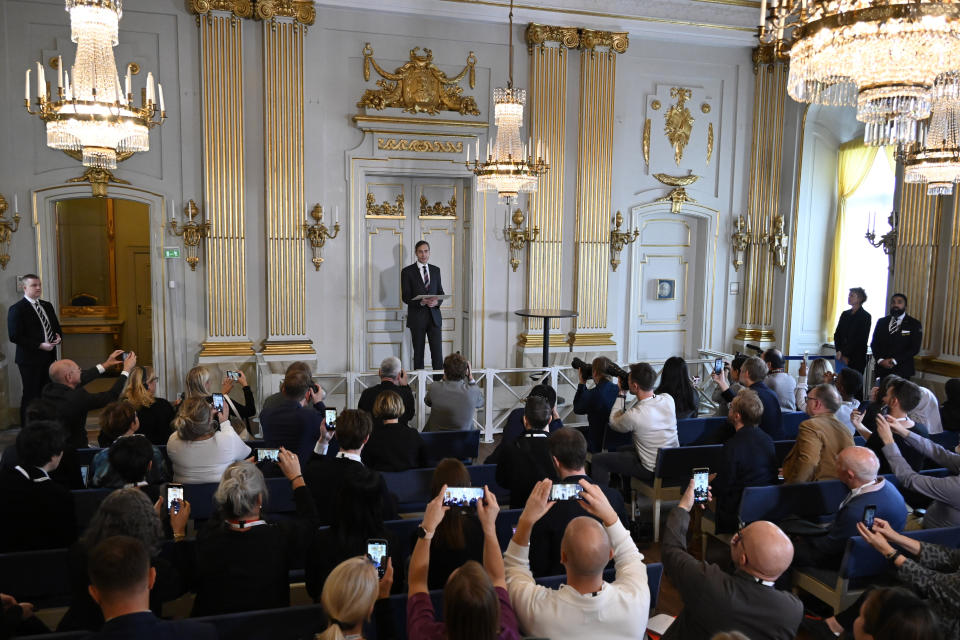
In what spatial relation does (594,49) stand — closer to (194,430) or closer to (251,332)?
(251,332)

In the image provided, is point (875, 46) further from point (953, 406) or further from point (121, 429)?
point (121, 429)

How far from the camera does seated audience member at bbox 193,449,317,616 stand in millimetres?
2781

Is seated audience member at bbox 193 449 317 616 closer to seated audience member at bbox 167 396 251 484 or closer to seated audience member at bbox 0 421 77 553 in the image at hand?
seated audience member at bbox 0 421 77 553

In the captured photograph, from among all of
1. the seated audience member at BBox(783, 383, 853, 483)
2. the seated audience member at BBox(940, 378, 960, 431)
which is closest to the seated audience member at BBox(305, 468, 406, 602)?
the seated audience member at BBox(783, 383, 853, 483)

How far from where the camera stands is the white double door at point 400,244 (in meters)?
9.19

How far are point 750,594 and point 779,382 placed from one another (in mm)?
4327

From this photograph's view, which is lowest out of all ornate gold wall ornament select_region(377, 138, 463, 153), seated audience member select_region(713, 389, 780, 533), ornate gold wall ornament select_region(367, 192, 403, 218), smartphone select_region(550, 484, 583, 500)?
seated audience member select_region(713, 389, 780, 533)

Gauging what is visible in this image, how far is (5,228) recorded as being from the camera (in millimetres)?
7766

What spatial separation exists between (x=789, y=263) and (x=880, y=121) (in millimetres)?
7078

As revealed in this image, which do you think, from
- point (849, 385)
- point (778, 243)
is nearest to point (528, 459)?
point (849, 385)

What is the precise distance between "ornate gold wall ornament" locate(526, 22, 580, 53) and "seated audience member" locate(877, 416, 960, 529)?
21.3 feet

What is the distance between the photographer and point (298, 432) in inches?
185

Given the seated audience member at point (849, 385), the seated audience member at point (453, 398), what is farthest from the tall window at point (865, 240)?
the seated audience member at point (453, 398)

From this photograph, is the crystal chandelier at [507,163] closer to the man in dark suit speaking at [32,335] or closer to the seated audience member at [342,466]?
the seated audience member at [342,466]
